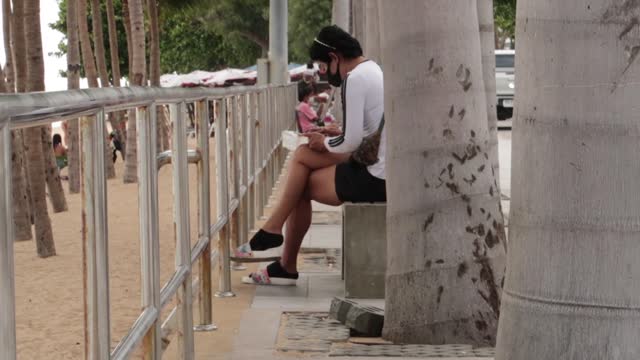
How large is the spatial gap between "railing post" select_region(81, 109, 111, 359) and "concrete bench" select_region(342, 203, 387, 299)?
15.0ft

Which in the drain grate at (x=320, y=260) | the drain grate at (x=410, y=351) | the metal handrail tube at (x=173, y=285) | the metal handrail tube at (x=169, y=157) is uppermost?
the metal handrail tube at (x=169, y=157)

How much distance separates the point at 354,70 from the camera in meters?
8.39

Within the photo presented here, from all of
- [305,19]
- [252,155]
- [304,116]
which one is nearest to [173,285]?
[252,155]

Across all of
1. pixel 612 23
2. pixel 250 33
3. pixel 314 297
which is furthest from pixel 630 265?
pixel 250 33

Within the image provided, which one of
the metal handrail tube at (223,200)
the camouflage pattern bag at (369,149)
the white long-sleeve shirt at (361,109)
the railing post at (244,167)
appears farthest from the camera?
the railing post at (244,167)

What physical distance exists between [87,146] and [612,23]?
1.33 m

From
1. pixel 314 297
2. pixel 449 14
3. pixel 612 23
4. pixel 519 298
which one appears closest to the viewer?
pixel 612 23

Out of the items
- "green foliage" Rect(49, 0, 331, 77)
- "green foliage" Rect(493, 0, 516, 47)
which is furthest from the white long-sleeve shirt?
"green foliage" Rect(49, 0, 331, 77)

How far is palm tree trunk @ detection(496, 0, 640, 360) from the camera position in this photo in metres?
3.75

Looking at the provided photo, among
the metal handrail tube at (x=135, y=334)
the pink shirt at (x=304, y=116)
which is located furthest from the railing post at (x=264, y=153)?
the metal handrail tube at (x=135, y=334)

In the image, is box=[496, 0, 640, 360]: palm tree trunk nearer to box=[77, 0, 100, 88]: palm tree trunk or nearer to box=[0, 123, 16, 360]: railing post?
box=[0, 123, 16, 360]: railing post

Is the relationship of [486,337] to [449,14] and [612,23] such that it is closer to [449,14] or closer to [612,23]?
[449,14]

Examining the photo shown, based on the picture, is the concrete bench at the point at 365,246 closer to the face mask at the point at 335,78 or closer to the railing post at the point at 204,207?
the face mask at the point at 335,78

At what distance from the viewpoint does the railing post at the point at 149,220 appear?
500 centimetres
